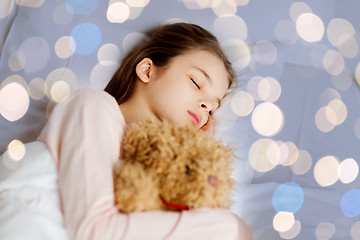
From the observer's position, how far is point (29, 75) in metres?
1.37

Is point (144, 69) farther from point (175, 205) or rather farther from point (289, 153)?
point (289, 153)

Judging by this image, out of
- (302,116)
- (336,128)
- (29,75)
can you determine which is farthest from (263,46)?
(29,75)

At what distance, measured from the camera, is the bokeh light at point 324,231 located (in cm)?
116

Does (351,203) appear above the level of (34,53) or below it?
below

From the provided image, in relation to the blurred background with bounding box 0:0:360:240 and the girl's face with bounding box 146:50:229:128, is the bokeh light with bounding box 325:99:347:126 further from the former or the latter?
the girl's face with bounding box 146:50:229:128

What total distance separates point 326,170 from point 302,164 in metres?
0.09

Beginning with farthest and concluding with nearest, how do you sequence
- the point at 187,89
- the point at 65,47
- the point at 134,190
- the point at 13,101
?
the point at 65,47 → the point at 13,101 → the point at 187,89 → the point at 134,190

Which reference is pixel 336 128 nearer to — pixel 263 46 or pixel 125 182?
pixel 263 46

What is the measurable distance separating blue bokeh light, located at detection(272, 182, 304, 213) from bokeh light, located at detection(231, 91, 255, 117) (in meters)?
0.31

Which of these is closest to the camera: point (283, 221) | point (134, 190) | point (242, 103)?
point (134, 190)

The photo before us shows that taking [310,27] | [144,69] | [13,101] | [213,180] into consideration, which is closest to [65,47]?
[13,101]

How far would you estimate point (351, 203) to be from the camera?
1.37 m

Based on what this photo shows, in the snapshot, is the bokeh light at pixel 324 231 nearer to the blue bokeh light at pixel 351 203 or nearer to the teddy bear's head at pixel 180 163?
the blue bokeh light at pixel 351 203

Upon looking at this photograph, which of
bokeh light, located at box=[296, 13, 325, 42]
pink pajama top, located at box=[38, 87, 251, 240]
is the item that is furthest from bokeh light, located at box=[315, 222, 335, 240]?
bokeh light, located at box=[296, 13, 325, 42]
